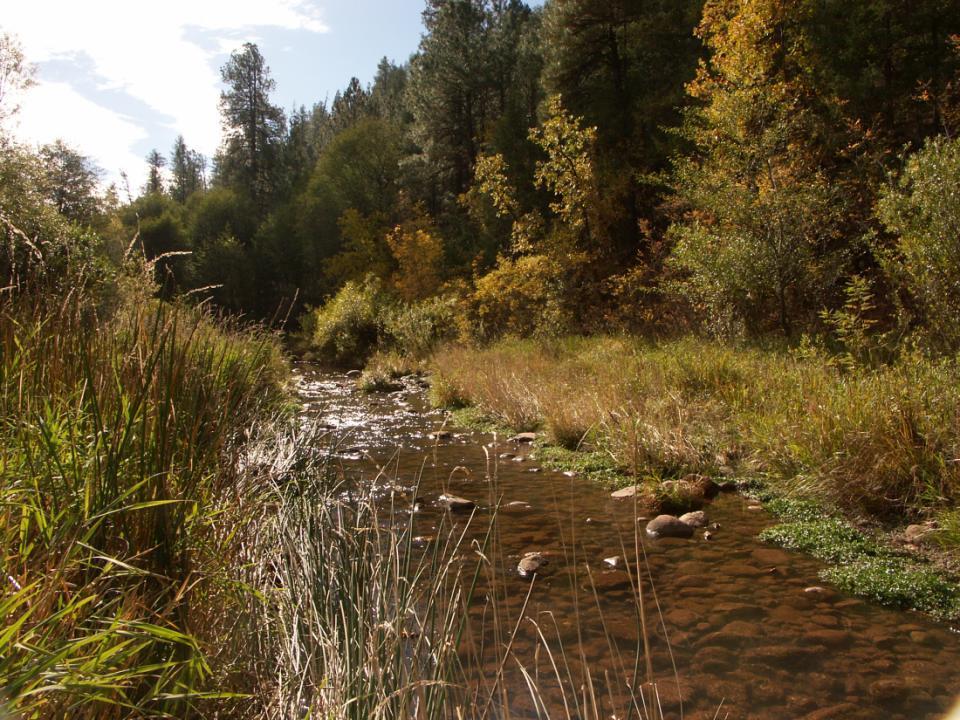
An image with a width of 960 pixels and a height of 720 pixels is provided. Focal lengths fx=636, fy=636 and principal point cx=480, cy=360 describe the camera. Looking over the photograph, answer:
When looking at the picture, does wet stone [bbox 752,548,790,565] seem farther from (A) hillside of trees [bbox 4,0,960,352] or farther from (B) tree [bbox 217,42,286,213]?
(B) tree [bbox 217,42,286,213]

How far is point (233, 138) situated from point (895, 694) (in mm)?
52582

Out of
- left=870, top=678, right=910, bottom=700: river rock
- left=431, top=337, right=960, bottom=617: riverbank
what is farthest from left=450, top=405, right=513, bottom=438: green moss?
left=870, top=678, right=910, bottom=700: river rock

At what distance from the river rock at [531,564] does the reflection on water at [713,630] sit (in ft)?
0.16

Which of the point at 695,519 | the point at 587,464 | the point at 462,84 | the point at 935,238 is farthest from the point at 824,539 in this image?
the point at 462,84

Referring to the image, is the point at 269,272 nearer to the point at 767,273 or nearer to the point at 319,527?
the point at 767,273

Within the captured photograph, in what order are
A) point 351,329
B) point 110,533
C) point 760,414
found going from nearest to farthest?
point 110,533, point 760,414, point 351,329

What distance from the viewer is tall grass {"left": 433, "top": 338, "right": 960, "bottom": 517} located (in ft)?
14.6

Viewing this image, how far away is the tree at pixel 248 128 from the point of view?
1861 inches

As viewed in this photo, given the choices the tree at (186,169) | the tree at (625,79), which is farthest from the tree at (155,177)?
the tree at (625,79)

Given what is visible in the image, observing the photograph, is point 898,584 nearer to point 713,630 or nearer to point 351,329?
point 713,630

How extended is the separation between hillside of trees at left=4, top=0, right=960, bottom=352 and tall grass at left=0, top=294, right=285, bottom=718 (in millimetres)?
770

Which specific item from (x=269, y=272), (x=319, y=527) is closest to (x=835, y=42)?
(x=319, y=527)

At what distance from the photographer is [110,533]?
179cm

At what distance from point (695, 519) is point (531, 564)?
1544mm
